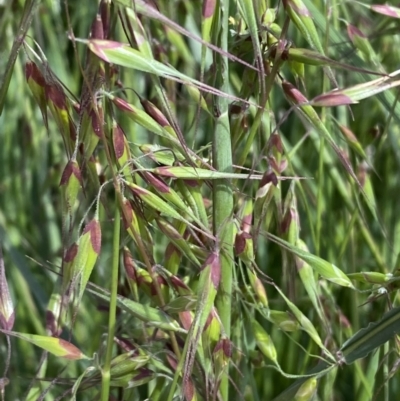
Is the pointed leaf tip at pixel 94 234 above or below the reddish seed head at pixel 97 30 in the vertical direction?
below

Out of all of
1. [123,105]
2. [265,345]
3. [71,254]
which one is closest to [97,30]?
A: [123,105]

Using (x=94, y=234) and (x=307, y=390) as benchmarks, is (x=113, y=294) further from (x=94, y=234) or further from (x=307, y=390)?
(x=307, y=390)

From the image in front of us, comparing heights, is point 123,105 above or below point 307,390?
above

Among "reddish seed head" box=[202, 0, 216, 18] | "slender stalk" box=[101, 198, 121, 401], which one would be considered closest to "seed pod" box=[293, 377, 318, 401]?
"slender stalk" box=[101, 198, 121, 401]

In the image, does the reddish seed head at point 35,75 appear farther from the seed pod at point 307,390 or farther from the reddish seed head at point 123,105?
the seed pod at point 307,390

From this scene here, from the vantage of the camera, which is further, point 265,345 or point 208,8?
point 265,345

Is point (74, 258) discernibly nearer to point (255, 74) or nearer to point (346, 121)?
point (255, 74)

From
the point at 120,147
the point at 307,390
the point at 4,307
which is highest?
the point at 120,147

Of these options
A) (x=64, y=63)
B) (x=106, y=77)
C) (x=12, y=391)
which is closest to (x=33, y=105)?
(x=64, y=63)

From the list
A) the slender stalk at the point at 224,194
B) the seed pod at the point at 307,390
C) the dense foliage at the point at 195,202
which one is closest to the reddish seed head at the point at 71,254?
the dense foliage at the point at 195,202
